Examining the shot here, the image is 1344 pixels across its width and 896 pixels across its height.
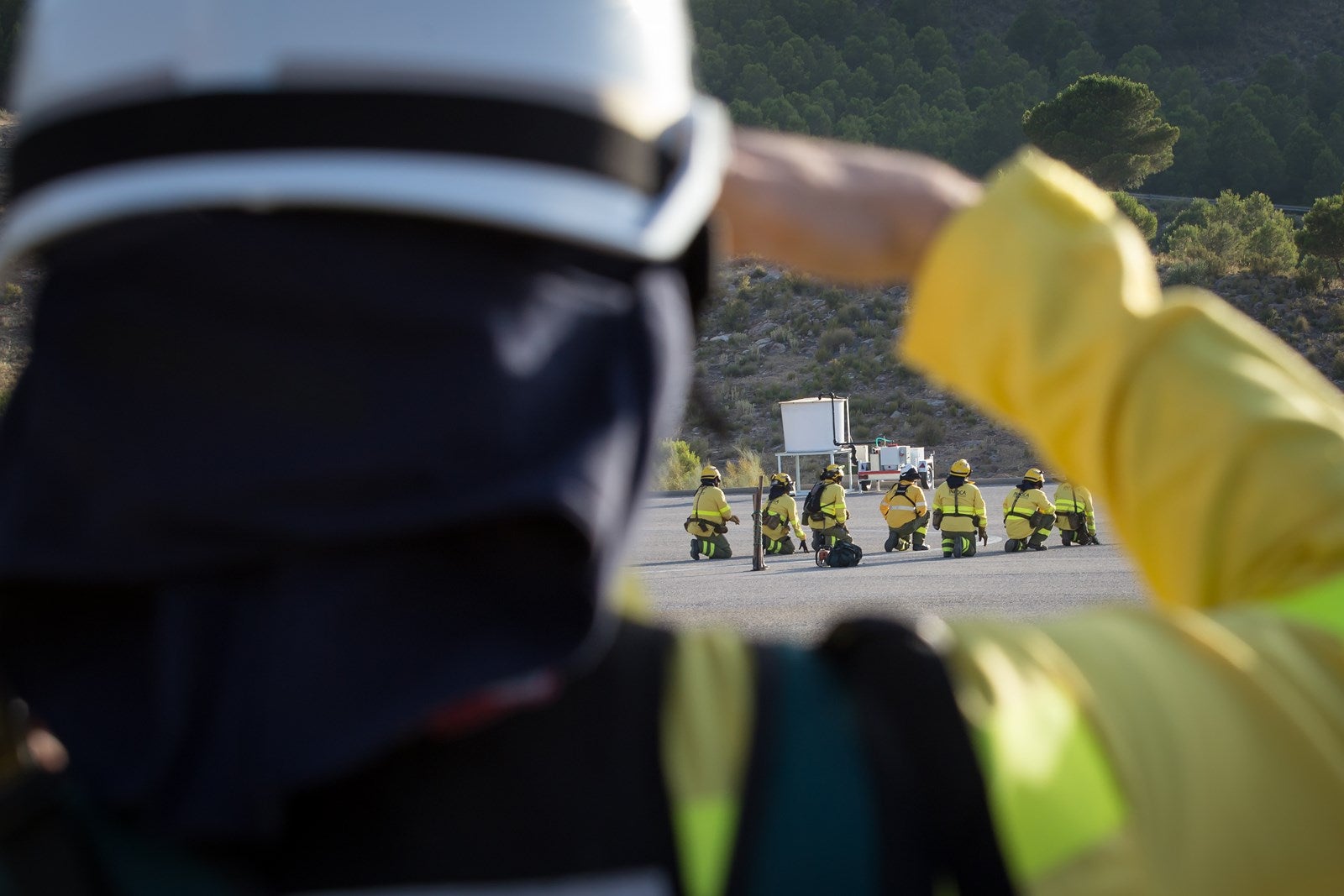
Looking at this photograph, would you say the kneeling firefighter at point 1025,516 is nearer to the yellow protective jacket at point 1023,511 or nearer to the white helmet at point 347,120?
the yellow protective jacket at point 1023,511

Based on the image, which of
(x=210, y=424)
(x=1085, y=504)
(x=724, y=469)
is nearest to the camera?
(x=210, y=424)

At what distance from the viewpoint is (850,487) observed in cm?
3728

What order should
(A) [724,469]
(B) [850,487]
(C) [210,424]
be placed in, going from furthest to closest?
1. (A) [724,469]
2. (B) [850,487]
3. (C) [210,424]

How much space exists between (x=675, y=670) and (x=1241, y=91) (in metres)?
91.3

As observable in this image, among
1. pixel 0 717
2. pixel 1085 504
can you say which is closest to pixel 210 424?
pixel 0 717

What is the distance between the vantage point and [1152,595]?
1.03 m

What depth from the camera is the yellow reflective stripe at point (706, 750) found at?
0.70 m

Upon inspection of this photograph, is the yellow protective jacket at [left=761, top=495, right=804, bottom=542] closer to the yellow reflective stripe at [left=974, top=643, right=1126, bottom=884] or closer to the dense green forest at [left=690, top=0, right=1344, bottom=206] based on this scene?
the yellow reflective stripe at [left=974, top=643, right=1126, bottom=884]

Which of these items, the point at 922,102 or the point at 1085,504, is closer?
the point at 1085,504

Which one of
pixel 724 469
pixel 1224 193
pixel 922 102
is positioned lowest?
pixel 724 469

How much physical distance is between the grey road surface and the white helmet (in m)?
9.38

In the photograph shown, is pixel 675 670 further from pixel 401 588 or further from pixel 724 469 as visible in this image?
pixel 724 469

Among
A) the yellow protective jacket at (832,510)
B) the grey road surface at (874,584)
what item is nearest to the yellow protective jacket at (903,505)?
the grey road surface at (874,584)

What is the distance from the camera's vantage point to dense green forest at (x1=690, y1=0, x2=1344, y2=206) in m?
71.1
